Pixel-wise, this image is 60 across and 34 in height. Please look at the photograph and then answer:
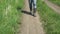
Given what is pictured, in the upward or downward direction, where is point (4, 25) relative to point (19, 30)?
upward

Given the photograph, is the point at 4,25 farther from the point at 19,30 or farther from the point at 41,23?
the point at 41,23

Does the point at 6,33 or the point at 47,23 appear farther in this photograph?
the point at 47,23

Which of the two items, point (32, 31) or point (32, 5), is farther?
point (32, 5)

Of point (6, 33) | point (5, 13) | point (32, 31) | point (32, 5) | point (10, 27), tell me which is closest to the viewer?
point (6, 33)

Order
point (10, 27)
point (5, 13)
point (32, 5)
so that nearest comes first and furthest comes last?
1. point (10, 27)
2. point (5, 13)
3. point (32, 5)

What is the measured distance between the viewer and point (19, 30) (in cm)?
916

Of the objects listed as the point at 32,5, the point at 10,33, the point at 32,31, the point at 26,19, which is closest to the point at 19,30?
the point at 32,31

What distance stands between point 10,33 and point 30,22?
10.7 ft

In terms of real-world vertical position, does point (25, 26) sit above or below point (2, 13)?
below

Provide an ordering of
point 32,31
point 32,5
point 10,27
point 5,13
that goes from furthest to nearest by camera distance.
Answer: point 32,5
point 32,31
point 5,13
point 10,27

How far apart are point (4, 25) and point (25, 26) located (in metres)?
2.22

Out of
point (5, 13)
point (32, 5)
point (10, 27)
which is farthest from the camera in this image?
point (32, 5)

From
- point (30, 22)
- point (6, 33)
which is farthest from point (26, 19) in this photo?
point (6, 33)

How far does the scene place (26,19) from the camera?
37.4 ft
